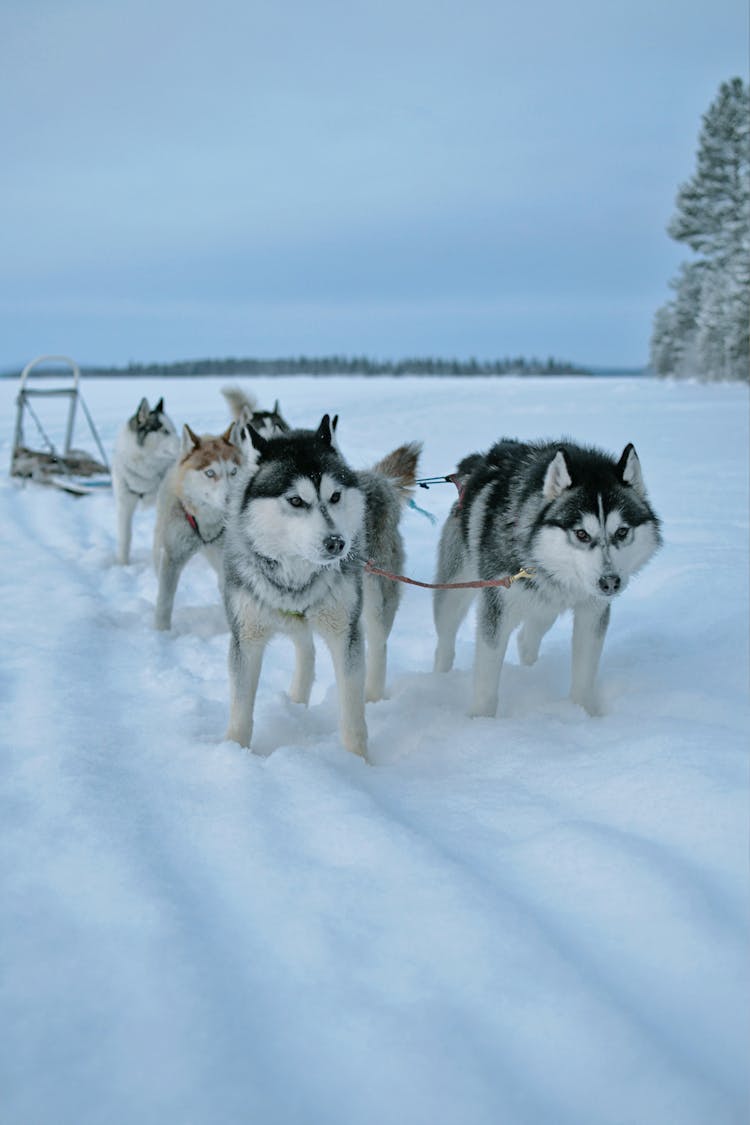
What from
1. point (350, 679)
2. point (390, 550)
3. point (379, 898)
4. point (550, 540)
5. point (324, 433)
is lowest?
point (379, 898)

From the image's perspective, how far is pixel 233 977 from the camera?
2047 millimetres

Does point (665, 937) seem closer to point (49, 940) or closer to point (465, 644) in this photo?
point (49, 940)

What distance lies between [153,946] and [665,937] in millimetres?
1378

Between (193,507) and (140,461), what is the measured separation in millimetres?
1917

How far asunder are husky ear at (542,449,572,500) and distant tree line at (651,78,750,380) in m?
27.8

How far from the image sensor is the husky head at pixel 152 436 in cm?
718

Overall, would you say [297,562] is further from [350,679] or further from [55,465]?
[55,465]

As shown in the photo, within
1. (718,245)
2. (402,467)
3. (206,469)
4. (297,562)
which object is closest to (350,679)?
(297,562)

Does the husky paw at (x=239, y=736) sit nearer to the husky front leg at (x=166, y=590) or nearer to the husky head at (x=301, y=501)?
the husky head at (x=301, y=501)

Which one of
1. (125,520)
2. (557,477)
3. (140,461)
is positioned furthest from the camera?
(125,520)

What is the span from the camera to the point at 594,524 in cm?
327

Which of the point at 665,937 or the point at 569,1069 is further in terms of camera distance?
the point at 665,937

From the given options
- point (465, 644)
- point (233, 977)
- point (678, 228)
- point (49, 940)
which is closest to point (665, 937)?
point (233, 977)

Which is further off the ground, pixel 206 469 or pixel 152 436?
pixel 152 436
